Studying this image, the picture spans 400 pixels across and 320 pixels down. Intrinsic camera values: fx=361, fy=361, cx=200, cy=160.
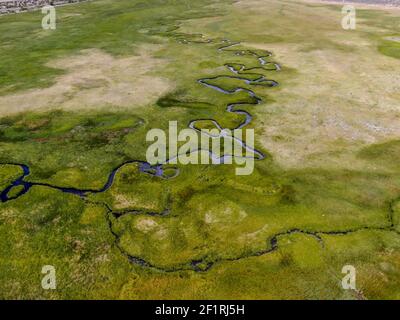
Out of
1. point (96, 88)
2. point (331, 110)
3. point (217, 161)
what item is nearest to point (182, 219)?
point (217, 161)

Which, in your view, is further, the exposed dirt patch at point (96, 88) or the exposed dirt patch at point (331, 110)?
the exposed dirt patch at point (96, 88)

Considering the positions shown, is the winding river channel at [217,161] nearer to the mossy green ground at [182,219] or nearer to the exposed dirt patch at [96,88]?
the mossy green ground at [182,219]

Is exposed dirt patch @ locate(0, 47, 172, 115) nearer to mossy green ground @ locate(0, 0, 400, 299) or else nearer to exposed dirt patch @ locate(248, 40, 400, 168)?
mossy green ground @ locate(0, 0, 400, 299)

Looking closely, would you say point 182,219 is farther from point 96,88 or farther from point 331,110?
point 96,88

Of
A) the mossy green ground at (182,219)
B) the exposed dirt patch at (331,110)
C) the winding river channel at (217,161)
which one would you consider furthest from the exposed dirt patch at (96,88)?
the exposed dirt patch at (331,110)
